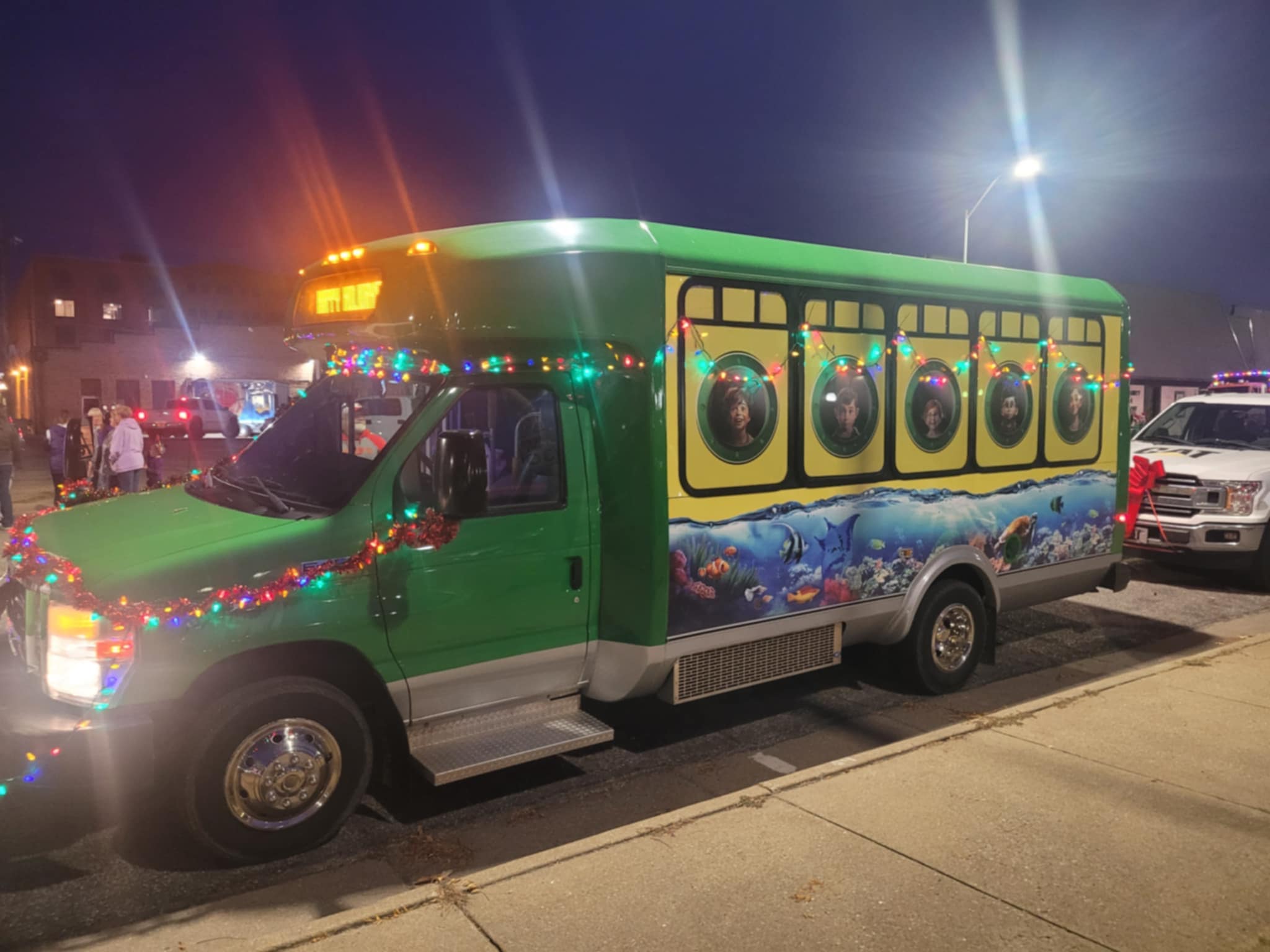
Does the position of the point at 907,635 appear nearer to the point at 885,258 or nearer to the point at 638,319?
the point at 885,258

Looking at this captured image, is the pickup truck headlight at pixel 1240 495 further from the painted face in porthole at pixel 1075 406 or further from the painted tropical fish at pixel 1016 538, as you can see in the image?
the painted tropical fish at pixel 1016 538

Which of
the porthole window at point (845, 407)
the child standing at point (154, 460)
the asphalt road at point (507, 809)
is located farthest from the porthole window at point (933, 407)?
the child standing at point (154, 460)

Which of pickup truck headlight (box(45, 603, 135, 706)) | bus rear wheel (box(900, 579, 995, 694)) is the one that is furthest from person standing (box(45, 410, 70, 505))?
bus rear wheel (box(900, 579, 995, 694))

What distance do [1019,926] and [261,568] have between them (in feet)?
10.5

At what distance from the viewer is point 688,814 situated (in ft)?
14.0

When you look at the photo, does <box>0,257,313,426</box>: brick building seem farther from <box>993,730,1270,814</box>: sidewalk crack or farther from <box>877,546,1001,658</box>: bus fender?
<box>993,730,1270,814</box>: sidewalk crack

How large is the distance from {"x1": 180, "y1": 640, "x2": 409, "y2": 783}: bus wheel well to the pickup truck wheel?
0.17ft

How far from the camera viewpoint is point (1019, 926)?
3385mm

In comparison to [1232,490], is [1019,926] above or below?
below

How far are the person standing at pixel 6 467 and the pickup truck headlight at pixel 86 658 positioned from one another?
35.7 feet

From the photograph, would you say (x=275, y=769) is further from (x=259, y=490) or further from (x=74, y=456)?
(x=74, y=456)

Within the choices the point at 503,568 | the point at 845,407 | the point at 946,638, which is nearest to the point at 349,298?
the point at 503,568

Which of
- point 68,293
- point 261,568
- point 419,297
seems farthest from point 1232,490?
point 68,293

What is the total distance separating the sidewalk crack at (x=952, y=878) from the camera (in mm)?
3322
